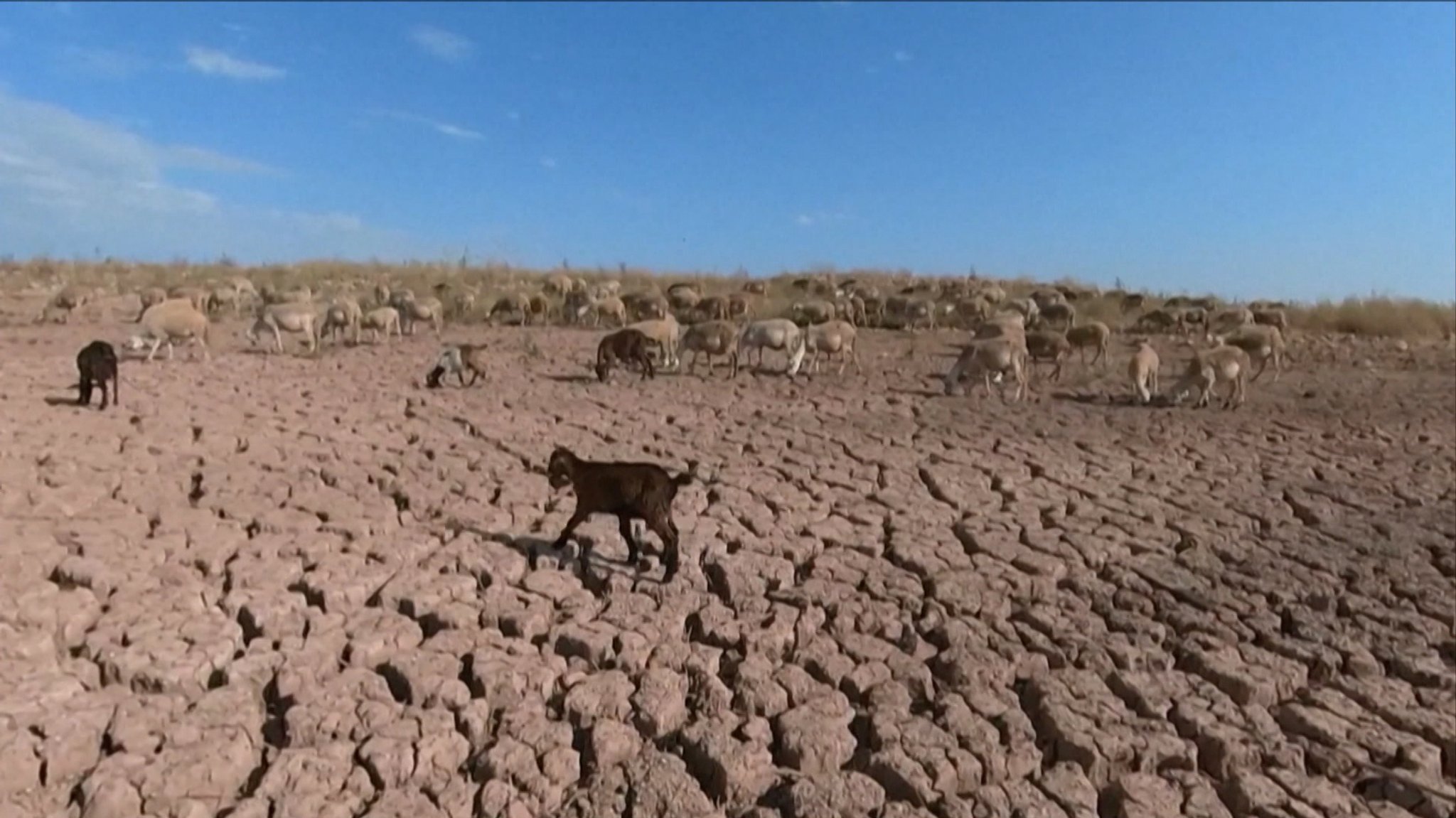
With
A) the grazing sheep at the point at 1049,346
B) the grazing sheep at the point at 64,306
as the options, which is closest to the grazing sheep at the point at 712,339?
the grazing sheep at the point at 1049,346

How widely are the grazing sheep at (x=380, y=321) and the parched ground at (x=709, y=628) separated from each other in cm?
752

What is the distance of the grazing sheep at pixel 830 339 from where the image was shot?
667 inches

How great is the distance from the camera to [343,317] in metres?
18.6

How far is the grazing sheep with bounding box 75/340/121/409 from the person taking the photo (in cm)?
1051

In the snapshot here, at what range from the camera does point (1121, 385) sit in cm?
1677

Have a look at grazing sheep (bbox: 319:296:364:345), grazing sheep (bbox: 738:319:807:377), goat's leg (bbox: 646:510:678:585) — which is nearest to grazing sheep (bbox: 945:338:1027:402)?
grazing sheep (bbox: 738:319:807:377)

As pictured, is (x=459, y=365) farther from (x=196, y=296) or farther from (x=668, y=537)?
(x=196, y=296)

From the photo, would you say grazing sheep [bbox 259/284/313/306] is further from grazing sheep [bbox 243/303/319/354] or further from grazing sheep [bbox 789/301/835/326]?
grazing sheep [bbox 789/301/835/326]

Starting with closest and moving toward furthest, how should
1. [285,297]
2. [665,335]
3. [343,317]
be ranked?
[665,335]
[343,317]
[285,297]

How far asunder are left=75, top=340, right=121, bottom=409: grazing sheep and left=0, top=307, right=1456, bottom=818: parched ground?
13.5 inches

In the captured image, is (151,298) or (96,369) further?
(151,298)

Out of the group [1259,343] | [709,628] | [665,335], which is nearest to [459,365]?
[665,335]

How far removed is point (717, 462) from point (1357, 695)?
5.86 m

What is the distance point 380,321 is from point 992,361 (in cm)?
1109
